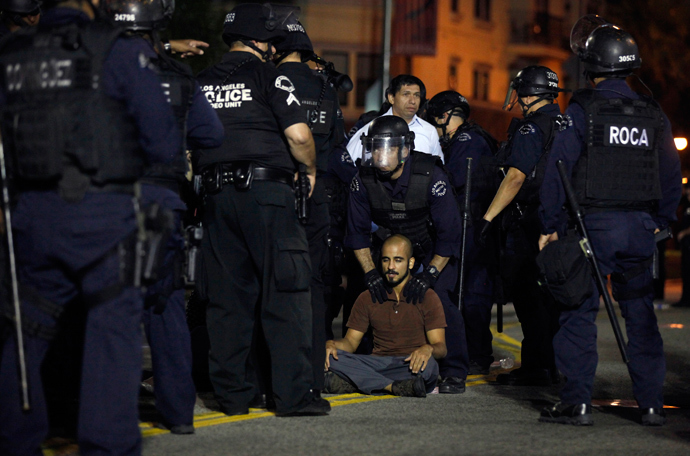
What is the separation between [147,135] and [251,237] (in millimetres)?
1829

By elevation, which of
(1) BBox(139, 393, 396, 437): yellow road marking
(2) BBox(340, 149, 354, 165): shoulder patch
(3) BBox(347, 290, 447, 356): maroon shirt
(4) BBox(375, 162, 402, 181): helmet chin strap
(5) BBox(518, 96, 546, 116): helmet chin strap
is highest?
(5) BBox(518, 96, 546, 116): helmet chin strap

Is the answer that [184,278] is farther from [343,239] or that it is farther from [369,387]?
[343,239]

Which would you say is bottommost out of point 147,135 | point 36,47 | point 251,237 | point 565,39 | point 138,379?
point 138,379

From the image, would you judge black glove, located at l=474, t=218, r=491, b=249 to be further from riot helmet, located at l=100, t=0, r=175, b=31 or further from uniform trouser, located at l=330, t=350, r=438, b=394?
riot helmet, located at l=100, t=0, r=175, b=31

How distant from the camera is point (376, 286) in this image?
7.35m

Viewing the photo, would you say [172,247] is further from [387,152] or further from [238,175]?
[387,152]

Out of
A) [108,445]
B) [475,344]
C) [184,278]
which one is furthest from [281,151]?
[475,344]

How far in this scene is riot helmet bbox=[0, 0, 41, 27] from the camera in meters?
6.73

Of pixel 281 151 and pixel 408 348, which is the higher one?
pixel 281 151

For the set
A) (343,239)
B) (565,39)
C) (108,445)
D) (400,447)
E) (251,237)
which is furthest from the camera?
(565,39)

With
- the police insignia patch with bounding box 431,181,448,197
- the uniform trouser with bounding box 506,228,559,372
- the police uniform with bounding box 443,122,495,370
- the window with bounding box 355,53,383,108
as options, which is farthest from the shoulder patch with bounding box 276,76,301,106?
the window with bounding box 355,53,383,108

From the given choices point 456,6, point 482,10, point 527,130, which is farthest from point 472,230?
point 482,10

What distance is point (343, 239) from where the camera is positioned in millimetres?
8039

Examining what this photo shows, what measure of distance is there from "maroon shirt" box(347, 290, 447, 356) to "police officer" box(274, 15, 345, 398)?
0.59 metres
